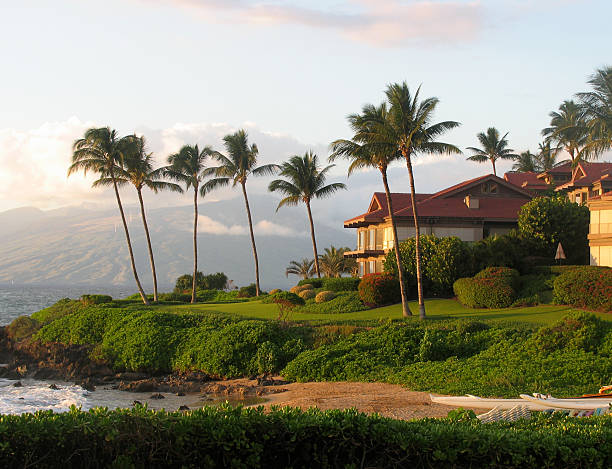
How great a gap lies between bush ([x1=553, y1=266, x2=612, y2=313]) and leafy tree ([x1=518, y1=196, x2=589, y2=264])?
36.1 feet

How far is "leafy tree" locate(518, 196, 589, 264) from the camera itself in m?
43.0

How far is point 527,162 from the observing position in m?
84.7

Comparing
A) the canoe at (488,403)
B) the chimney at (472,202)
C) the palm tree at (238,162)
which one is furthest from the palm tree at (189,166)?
the canoe at (488,403)

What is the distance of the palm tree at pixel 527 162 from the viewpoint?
84188 mm

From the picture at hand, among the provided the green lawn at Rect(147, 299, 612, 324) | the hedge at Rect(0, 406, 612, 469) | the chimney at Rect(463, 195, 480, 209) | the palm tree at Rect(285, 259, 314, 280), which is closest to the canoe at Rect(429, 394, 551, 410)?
the hedge at Rect(0, 406, 612, 469)

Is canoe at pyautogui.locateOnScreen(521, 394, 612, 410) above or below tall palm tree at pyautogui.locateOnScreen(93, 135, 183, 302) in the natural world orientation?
below

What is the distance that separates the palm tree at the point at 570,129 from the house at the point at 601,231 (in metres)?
11.1

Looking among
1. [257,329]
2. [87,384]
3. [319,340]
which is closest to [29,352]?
[87,384]

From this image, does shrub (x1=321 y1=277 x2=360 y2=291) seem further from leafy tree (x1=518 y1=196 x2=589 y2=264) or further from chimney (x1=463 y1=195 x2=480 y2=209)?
chimney (x1=463 y1=195 x2=480 y2=209)

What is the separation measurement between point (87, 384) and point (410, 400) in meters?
15.5

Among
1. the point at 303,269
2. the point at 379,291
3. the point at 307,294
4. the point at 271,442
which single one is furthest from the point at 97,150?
the point at 271,442

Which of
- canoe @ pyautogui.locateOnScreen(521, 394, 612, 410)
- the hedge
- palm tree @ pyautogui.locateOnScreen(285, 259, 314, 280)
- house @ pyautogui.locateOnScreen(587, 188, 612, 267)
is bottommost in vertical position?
canoe @ pyautogui.locateOnScreen(521, 394, 612, 410)

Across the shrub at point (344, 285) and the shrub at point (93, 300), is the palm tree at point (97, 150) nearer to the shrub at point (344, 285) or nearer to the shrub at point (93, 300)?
the shrub at point (93, 300)

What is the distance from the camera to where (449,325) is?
89.1 ft
